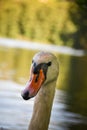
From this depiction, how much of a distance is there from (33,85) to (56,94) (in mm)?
3064

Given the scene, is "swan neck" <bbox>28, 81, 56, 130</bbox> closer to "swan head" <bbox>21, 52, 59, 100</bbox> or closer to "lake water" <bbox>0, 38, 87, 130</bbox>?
"swan head" <bbox>21, 52, 59, 100</bbox>

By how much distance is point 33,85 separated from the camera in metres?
1.73

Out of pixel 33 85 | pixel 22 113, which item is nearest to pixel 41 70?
pixel 33 85

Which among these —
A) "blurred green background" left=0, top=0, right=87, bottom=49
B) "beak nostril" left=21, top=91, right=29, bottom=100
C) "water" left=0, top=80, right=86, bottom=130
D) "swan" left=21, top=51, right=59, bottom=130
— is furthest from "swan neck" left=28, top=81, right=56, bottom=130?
"blurred green background" left=0, top=0, right=87, bottom=49

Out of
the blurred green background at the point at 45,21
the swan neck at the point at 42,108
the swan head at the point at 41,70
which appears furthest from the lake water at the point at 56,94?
the swan head at the point at 41,70

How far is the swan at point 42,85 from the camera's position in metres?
1.74

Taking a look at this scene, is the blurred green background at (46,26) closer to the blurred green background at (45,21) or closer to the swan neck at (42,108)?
the blurred green background at (45,21)

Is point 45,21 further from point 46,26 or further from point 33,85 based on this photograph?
point 33,85

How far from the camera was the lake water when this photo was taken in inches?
146

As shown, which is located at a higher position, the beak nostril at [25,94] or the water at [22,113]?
the water at [22,113]

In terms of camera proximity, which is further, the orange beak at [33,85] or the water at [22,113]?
the water at [22,113]

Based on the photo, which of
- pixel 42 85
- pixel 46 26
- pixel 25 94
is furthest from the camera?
pixel 46 26

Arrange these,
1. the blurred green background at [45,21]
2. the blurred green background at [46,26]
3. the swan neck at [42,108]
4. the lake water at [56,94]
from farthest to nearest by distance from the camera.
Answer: the blurred green background at [45,21]
the blurred green background at [46,26]
the lake water at [56,94]
the swan neck at [42,108]

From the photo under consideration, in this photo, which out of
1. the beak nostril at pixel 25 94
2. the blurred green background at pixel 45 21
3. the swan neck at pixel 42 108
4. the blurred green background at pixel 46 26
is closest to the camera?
the beak nostril at pixel 25 94
